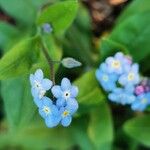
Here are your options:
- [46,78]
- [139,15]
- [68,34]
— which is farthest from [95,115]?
[46,78]

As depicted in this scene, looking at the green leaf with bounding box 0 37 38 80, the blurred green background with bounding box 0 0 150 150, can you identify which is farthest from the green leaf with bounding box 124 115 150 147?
the green leaf with bounding box 0 37 38 80

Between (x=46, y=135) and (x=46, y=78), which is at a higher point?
(x=46, y=78)

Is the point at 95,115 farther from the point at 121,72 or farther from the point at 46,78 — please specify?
the point at 46,78

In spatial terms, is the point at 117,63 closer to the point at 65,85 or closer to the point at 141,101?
the point at 141,101

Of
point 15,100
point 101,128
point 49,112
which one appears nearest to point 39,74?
point 49,112

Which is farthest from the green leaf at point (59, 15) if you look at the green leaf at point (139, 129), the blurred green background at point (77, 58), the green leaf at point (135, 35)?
the green leaf at point (139, 129)

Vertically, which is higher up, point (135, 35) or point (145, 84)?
point (135, 35)

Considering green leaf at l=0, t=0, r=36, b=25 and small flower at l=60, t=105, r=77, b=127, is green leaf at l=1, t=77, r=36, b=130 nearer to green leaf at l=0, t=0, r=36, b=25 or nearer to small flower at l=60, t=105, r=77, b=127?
small flower at l=60, t=105, r=77, b=127
